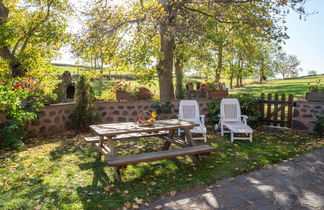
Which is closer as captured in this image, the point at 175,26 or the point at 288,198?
the point at 288,198

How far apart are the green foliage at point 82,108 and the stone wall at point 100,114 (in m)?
0.40

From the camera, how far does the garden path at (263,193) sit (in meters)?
3.13

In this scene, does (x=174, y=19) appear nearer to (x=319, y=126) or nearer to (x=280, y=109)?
(x=280, y=109)

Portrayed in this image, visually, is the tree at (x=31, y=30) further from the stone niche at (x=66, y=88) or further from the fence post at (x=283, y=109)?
the fence post at (x=283, y=109)

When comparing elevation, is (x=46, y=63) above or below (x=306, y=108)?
above

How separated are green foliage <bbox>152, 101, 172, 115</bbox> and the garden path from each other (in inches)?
171

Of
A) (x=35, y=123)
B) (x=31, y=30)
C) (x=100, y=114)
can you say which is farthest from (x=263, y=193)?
(x=31, y=30)

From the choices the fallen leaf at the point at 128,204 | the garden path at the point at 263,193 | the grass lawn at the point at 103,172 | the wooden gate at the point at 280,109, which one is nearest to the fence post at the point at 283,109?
the wooden gate at the point at 280,109

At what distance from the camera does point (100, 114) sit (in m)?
8.21

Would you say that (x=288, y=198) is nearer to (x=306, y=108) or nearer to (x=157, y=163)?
(x=157, y=163)

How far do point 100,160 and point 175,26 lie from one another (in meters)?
5.25

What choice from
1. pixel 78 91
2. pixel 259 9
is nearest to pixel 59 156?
pixel 78 91

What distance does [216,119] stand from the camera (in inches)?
320

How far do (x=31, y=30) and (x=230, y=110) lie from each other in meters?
8.33
